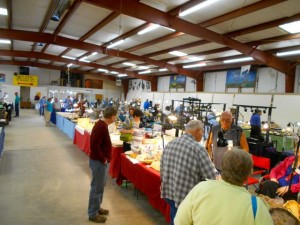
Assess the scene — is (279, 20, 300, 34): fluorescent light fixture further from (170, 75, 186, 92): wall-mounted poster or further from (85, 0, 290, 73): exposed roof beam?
(170, 75, 186, 92): wall-mounted poster

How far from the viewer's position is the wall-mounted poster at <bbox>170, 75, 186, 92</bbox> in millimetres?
16913

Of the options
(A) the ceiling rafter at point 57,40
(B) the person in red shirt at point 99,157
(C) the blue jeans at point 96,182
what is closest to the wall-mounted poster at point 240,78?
(A) the ceiling rafter at point 57,40

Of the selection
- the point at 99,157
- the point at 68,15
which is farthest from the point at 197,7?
the point at 99,157

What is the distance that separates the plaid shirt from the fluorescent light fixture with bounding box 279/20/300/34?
18.6ft

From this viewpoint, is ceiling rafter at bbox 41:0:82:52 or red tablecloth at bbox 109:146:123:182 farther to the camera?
ceiling rafter at bbox 41:0:82:52

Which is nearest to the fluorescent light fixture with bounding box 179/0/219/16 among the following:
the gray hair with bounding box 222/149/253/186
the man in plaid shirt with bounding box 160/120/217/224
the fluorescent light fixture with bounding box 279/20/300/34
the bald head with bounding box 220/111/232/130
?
the fluorescent light fixture with bounding box 279/20/300/34

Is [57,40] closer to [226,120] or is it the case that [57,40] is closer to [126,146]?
[126,146]

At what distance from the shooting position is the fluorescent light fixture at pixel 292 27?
633cm

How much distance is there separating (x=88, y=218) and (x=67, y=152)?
4.11 metres

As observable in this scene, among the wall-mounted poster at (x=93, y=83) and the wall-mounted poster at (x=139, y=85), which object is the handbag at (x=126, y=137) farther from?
the wall-mounted poster at (x=93, y=83)

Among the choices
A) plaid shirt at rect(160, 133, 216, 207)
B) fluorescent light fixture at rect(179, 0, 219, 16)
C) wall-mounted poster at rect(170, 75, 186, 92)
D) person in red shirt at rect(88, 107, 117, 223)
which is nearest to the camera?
plaid shirt at rect(160, 133, 216, 207)

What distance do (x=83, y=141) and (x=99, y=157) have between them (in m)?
4.31

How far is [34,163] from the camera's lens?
6.00 metres

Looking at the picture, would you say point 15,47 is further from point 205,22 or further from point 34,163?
point 205,22
